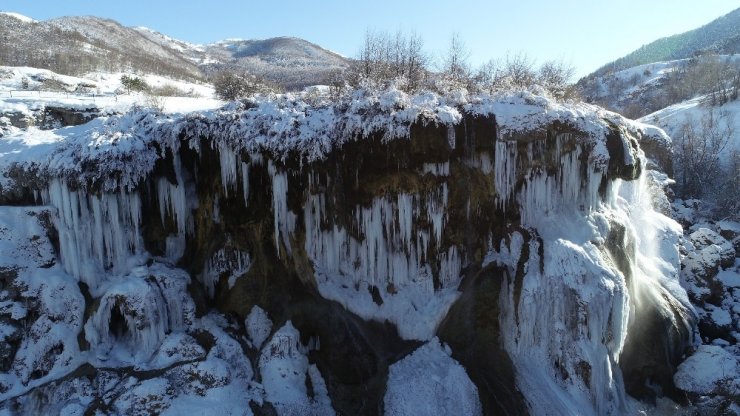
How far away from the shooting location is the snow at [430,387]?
1031cm

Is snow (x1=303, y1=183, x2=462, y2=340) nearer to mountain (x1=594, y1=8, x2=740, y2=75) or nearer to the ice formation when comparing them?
the ice formation

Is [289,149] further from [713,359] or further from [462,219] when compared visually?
[713,359]

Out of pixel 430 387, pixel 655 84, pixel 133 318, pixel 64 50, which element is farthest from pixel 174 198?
pixel 655 84

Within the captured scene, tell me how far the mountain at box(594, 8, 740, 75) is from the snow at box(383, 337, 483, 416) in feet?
343

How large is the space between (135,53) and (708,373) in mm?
69266

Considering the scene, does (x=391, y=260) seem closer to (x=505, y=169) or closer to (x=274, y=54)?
(x=505, y=169)

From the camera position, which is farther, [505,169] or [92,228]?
[92,228]

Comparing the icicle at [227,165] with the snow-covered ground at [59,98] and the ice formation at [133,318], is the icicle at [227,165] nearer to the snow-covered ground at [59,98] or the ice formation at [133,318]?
the snow-covered ground at [59,98]

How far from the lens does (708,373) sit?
480 inches

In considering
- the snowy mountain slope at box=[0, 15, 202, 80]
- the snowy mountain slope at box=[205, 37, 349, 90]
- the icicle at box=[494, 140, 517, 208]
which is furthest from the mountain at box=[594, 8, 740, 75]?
the icicle at box=[494, 140, 517, 208]

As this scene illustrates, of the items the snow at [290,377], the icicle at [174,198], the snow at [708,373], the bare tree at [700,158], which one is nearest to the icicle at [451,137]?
the snow at [290,377]

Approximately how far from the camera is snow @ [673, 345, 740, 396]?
12023mm

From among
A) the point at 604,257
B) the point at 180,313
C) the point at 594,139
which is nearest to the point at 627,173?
the point at 594,139

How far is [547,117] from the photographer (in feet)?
35.6
